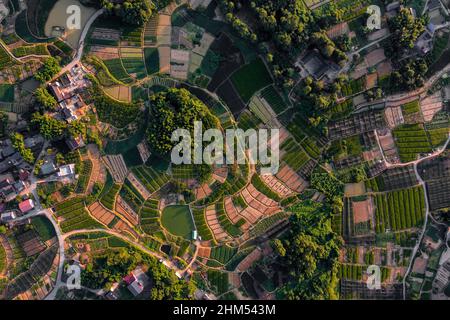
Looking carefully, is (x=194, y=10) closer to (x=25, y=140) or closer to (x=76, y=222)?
(x=25, y=140)

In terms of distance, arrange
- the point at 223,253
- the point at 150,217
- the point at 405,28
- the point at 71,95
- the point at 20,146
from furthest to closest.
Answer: the point at 223,253
the point at 150,217
the point at 71,95
the point at 405,28
the point at 20,146

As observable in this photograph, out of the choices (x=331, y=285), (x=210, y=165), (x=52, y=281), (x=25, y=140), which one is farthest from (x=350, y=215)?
(x=25, y=140)

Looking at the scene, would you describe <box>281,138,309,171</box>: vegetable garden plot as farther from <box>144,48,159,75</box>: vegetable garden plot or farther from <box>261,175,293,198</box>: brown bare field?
<box>144,48,159,75</box>: vegetable garden plot

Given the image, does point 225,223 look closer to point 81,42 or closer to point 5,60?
point 81,42

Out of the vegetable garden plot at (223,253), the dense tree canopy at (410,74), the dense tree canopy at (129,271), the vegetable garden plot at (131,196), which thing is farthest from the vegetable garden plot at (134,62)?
the dense tree canopy at (410,74)

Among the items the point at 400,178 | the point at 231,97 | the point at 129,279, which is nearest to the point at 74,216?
the point at 129,279

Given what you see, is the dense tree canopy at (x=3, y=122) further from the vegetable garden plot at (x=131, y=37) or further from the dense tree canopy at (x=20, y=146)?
the vegetable garden plot at (x=131, y=37)

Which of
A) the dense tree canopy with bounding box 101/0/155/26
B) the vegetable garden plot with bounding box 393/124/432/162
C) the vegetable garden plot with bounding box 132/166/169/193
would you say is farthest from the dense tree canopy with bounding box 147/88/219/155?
the vegetable garden plot with bounding box 393/124/432/162
